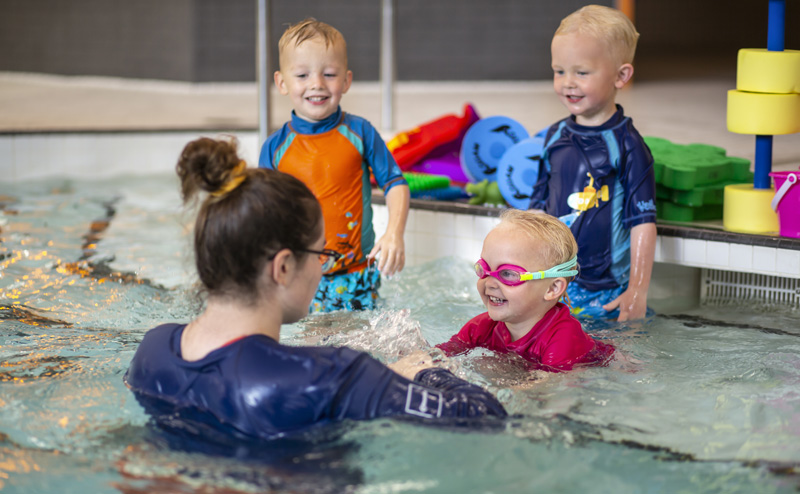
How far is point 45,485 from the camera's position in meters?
2.02

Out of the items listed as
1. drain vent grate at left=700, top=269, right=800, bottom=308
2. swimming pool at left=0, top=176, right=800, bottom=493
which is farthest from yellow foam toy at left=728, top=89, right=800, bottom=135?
swimming pool at left=0, top=176, right=800, bottom=493

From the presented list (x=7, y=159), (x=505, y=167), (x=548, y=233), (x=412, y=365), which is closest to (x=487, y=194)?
(x=505, y=167)

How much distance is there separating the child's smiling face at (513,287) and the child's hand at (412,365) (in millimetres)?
374

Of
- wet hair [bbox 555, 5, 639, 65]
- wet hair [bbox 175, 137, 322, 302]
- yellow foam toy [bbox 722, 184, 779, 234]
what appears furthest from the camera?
yellow foam toy [bbox 722, 184, 779, 234]

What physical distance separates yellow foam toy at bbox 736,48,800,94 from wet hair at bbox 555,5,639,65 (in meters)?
0.66

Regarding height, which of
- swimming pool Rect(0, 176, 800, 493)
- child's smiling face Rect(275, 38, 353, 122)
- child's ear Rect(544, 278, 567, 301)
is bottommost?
swimming pool Rect(0, 176, 800, 493)

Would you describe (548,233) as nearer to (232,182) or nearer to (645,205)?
(645,205)

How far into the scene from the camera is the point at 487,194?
4.61 meters

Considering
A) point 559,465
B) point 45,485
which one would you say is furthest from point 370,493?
point 45,485

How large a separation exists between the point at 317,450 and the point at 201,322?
0.41 meters

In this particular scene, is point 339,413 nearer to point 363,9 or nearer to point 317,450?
point 317,450

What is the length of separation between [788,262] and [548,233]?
1.44 m

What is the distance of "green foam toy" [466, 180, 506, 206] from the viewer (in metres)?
4.57

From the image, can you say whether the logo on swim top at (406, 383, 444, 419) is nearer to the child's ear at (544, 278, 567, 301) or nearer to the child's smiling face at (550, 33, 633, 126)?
the child's ear at (544, 278, 567, 301)
